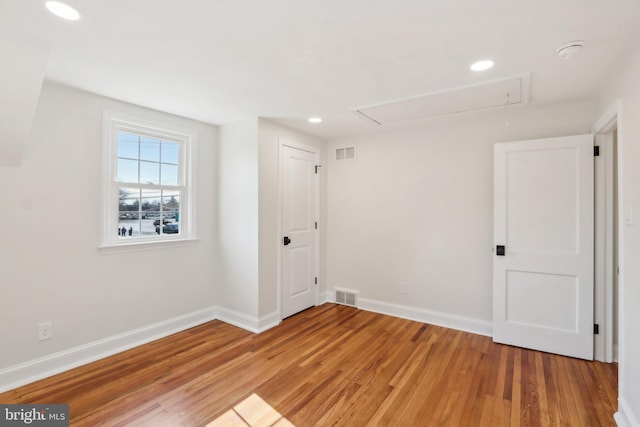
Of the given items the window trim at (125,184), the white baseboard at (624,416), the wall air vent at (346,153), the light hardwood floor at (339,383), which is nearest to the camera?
the white baseboard at (624,416)

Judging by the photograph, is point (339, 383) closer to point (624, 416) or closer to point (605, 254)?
point (624, 416)

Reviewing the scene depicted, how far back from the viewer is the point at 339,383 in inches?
94.5

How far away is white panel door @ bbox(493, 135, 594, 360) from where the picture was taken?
277 cm

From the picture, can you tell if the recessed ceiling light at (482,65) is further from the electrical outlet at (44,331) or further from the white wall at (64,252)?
the electrical outlet at (44,331)

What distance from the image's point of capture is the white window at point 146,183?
290 centimetres

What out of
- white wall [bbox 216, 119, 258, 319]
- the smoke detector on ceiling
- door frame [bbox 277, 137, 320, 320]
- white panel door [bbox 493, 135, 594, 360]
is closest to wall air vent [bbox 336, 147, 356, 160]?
door frame [bbox 277, 137, 320, 320]

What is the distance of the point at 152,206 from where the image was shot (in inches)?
130

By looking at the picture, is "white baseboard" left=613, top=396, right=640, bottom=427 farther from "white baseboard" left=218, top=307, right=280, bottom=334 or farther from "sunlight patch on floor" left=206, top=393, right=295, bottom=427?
"white baseboard" left=218, top=307, right=280, bottom=334

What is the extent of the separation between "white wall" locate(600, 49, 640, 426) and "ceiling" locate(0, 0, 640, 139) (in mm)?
295

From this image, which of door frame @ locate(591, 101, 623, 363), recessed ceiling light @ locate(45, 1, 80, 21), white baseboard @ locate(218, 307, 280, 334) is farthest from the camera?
white baseboard @ locate(218, 307, 280, 334)

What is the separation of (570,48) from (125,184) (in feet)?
12.4

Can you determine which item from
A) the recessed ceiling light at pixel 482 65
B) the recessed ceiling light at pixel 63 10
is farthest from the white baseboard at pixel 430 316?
the recessed ceiling light at pixel 63 10

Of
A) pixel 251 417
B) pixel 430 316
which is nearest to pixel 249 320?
pixel 251 417

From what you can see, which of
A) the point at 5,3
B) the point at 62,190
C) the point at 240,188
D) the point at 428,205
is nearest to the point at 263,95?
the point at 240,188
